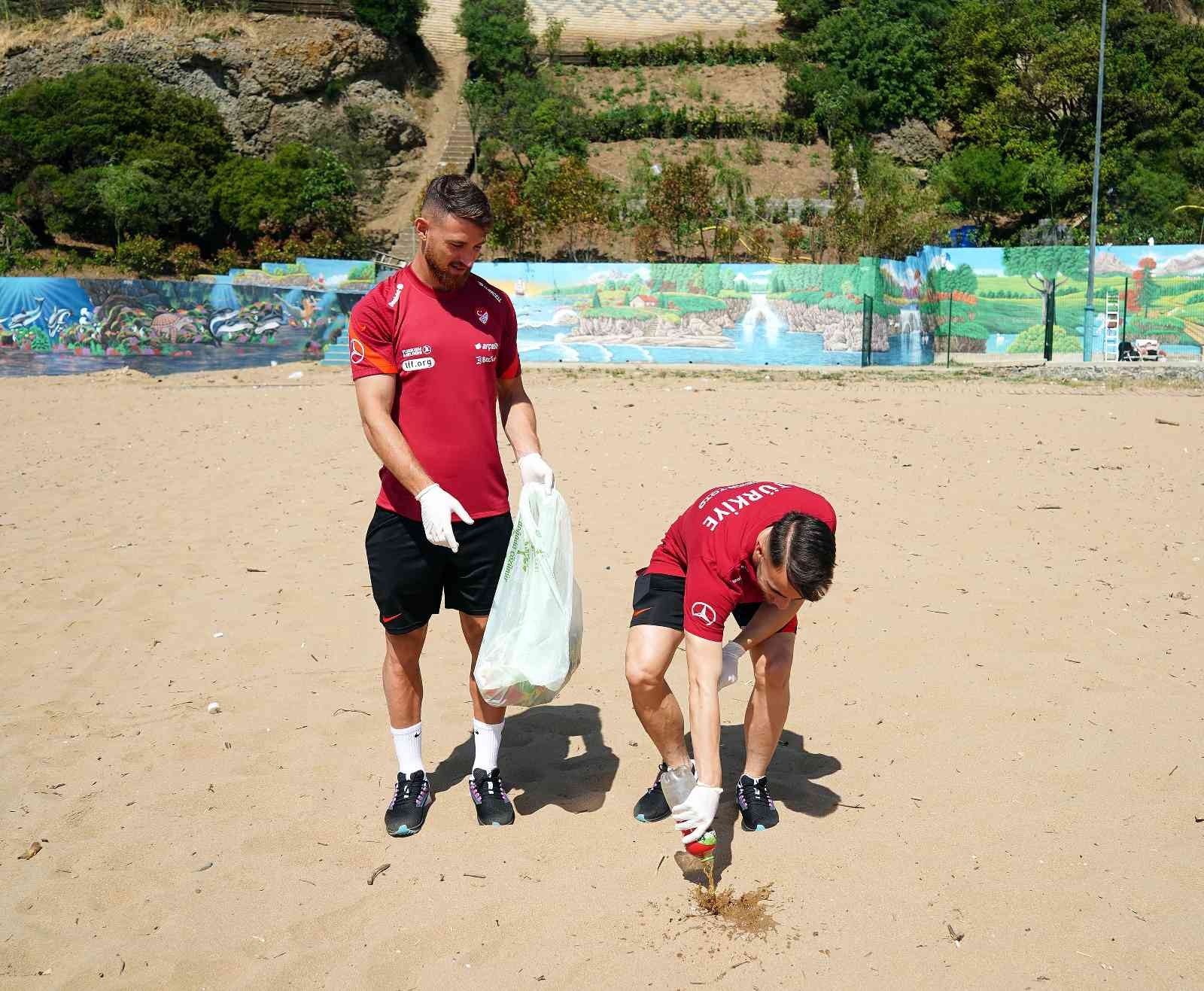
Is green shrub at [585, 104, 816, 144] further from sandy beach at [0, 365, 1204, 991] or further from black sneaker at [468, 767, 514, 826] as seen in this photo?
black sneaker at [468, 767, 514, 826]

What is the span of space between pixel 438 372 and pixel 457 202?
51 centimetres

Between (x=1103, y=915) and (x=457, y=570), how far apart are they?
81.8 inches

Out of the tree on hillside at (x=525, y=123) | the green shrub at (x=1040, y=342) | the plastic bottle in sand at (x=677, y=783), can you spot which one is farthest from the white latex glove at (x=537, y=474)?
the tree on hillside at (x=525, y=123)

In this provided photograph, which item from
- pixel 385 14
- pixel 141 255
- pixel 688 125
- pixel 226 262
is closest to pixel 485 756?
pixel 141 255

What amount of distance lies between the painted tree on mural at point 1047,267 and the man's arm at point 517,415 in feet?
87.1

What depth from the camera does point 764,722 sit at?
343cm

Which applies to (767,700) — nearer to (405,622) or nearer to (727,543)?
(727,543)

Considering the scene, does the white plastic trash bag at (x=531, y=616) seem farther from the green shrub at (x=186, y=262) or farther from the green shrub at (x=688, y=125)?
the green shrub at (x=688, y=125)

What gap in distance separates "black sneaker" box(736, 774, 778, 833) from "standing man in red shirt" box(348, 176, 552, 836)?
0.75 metres

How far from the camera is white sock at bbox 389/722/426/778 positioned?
138 inches

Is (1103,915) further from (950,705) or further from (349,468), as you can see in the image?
(349,468)

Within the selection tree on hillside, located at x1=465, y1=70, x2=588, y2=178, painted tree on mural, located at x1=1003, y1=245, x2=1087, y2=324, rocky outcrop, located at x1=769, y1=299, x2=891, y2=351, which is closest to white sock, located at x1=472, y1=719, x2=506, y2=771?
rocky outcrop, located at x1=769, y1=299, x2=891, y2=351

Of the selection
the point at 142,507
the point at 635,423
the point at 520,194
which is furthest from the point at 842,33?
the point at 142,507

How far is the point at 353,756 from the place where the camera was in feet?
13.0
